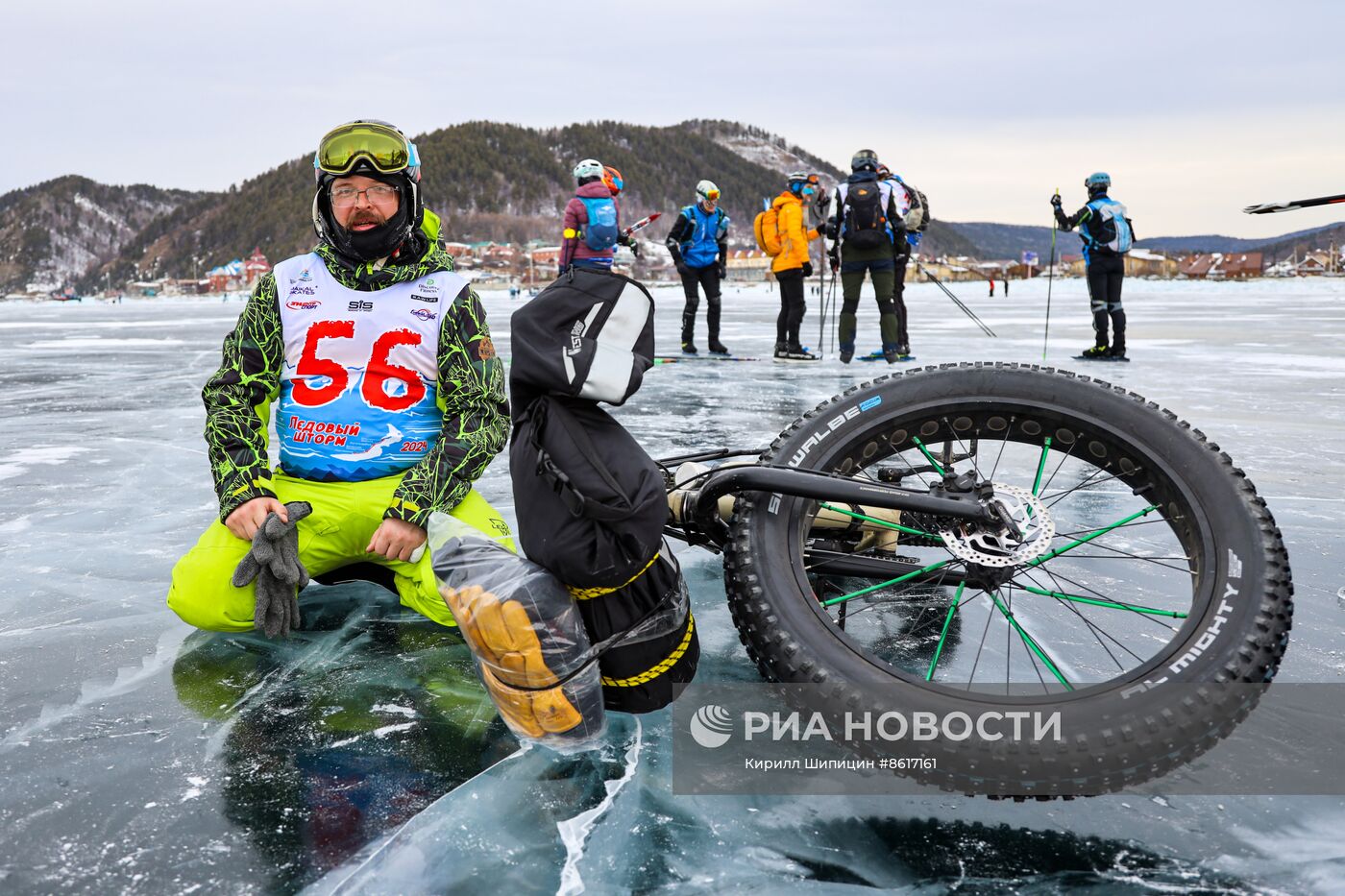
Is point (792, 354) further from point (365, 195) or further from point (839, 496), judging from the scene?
point (839, 496)

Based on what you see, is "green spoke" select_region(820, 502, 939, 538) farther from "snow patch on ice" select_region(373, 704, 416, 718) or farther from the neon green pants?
"snow patch on ice" select_region(373, 704, 416, 718)

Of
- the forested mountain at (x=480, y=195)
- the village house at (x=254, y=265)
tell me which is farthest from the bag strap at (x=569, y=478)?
the forested mountain at (x=480, y=195)

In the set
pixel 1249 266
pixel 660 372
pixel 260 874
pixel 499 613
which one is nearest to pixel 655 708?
pixel 499 613

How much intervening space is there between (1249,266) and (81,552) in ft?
323

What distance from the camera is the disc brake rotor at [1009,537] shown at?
2.18m

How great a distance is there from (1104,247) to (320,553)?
9441 mm

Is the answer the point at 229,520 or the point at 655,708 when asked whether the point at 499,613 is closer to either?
the point at 655,708

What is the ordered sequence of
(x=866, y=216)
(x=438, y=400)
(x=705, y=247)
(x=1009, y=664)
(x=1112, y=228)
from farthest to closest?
(x=705, y=247)
(x=1112, y=228)
(x=866, y=216)
(x=438, y=400)
(x=1009, y=664)

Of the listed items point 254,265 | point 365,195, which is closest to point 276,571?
point 365,195

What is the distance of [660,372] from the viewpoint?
9305 millimetres

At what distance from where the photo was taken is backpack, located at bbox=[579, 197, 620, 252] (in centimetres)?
191

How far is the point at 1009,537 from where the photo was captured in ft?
7.20

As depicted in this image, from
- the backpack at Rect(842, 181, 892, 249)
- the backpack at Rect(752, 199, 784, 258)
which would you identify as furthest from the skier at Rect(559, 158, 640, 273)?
the backpack at Rect(752, 199, 784, 258)

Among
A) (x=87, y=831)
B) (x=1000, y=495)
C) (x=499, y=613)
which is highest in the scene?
(x=1000, y=495)
